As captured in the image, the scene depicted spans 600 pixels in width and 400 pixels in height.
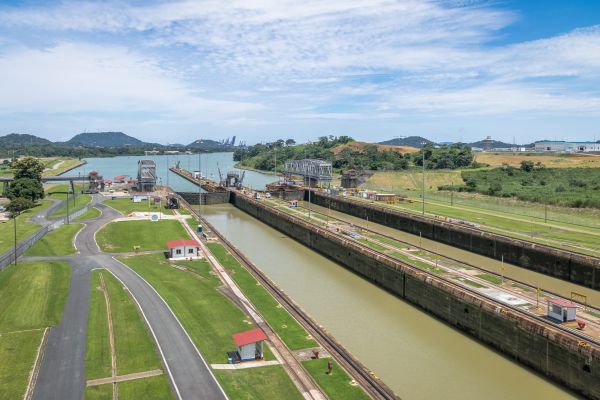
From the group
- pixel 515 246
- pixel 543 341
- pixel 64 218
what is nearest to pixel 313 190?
pixel 64 218

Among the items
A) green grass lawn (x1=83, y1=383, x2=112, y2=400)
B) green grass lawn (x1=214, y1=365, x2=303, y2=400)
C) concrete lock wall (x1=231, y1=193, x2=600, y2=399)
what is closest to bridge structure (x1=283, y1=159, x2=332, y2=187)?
concrete lock wall (x1=231, y1=193, x2=600, y2=399)

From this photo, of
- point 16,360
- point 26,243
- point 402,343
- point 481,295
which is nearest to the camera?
point 16,360

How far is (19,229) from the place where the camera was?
6291cm

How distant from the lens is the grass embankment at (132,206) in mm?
82125

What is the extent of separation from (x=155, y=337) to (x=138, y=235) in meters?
33.4

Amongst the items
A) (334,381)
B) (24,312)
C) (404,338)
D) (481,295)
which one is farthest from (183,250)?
(334,381)

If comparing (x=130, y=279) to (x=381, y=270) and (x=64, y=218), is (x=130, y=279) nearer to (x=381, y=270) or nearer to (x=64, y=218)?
(x=381, y=270)

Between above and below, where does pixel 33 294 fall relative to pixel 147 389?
above

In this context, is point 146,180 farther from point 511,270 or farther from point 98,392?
point 98,392

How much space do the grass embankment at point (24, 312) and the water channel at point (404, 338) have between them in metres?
18.3

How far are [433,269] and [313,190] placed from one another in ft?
237

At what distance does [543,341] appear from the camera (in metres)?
28.8

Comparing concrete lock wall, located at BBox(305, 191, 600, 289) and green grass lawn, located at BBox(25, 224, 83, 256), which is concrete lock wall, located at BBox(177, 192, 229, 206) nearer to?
concrete lock wall, located at BBox(305, 191, 600, 289)

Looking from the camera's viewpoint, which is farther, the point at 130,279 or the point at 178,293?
the point at 130,279
